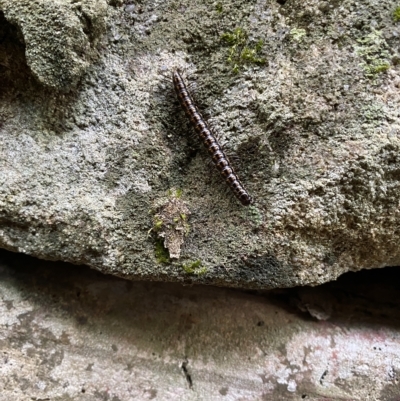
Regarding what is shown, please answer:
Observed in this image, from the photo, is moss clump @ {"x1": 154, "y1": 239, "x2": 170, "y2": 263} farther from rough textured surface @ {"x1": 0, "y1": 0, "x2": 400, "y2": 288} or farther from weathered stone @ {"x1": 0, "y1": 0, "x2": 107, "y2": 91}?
weathered stone @ {"x1": 0, "y1": 0, "x2": 107, "y2": 91}

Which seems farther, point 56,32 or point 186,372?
point 186,372

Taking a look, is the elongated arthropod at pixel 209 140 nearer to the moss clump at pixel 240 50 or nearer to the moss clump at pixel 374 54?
the moss clump at pixel 240 50

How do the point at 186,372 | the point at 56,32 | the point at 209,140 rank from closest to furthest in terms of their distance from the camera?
1. the point at 56,32
2. the point at 209,140
3. the point at 186,372

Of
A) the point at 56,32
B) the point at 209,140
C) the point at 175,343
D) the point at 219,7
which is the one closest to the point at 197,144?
the point at 209,140

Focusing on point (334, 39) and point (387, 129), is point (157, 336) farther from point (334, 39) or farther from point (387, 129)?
point (334, 39)

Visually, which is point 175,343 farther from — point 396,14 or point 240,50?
point 396,14

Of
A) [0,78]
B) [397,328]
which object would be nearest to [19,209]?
[0,78]
